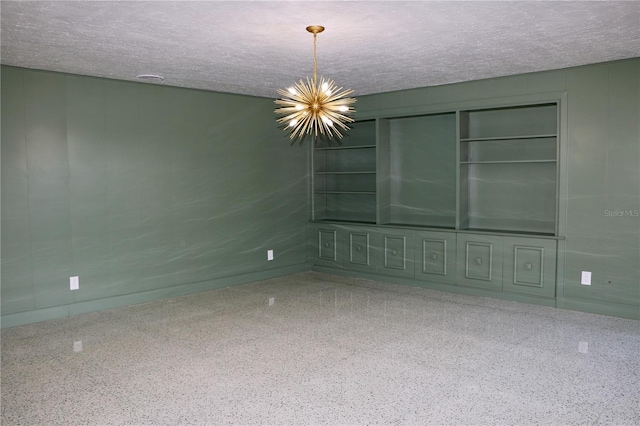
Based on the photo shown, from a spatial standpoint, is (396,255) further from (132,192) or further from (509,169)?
(132,192)

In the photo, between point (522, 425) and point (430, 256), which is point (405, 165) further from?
point (522, 425)

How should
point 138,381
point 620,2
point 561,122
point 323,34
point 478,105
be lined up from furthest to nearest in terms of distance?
1. point 478,105
2. point 561,122
3. point 323,34
4. point 138,381
5. point 620,2

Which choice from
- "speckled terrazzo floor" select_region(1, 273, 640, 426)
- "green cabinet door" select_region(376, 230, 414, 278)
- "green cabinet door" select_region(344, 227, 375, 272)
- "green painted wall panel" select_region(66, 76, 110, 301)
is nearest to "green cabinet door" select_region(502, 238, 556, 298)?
"speckled terrazzo floor" select_region(1, 273, 640, 426)

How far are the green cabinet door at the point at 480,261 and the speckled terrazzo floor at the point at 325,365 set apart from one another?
278mm

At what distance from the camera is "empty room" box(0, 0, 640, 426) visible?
308 centimetres

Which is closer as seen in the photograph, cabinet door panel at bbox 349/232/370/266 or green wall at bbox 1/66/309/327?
green wall at bbox 1/66/309/327

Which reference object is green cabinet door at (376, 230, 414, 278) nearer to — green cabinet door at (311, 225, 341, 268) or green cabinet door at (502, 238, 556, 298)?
green cabinet door at (311, 225, 341, 268)

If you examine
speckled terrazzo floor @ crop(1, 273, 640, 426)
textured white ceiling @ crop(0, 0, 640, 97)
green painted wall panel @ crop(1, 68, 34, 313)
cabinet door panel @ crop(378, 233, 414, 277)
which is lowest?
speckled terrazzo floor @ crop(1, 273, 640, 426)

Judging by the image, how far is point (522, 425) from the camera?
2.65m

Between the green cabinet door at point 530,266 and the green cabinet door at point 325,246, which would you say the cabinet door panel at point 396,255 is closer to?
the green cabinet door at point 325,246

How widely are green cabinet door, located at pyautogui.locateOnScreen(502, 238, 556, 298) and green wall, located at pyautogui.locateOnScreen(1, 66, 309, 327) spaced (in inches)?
106

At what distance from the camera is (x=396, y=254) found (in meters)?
6.11

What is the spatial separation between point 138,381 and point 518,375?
2378 millimetres

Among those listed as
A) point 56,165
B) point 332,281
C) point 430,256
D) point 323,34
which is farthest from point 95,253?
point 430,256
